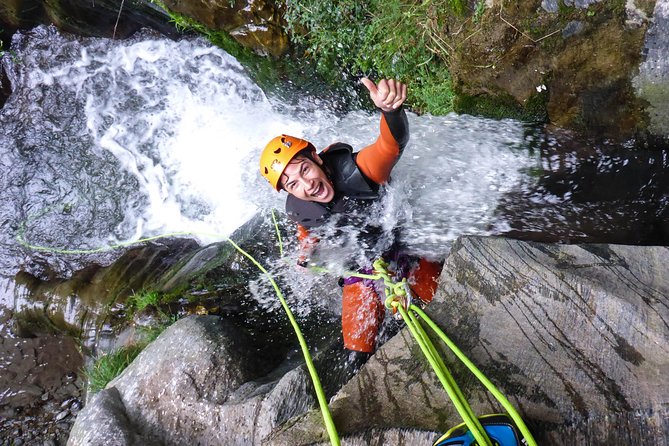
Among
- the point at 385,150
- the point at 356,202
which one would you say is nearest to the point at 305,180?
the point at 356,202

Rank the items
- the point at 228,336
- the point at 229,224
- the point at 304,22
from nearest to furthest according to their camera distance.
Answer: the point at 228,336, the point at 304,22, the point at 229,224

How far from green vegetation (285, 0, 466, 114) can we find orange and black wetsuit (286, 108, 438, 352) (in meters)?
1.22

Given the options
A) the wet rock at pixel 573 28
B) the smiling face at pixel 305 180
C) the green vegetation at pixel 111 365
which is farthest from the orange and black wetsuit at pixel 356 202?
the green vegetation at pixel 111 365

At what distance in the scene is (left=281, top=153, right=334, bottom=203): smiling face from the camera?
3414 mm

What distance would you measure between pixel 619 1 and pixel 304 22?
282cm

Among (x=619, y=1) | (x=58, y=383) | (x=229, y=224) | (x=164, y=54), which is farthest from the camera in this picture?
(x=164, y=54)

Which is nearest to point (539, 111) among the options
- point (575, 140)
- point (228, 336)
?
point (575, 140)

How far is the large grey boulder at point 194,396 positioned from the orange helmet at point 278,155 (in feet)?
4.02

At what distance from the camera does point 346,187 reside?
11.9ft

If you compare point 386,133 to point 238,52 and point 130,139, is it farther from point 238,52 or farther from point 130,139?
point 130,139

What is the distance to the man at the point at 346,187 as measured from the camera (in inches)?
134

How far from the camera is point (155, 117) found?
6.35m

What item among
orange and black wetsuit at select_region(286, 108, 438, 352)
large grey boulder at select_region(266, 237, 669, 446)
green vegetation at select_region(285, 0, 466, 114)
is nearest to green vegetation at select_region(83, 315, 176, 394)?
orange and black wetsuit at select_region(286, 108, 438, 352)

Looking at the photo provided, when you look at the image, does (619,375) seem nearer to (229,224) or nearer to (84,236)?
(229,224)
